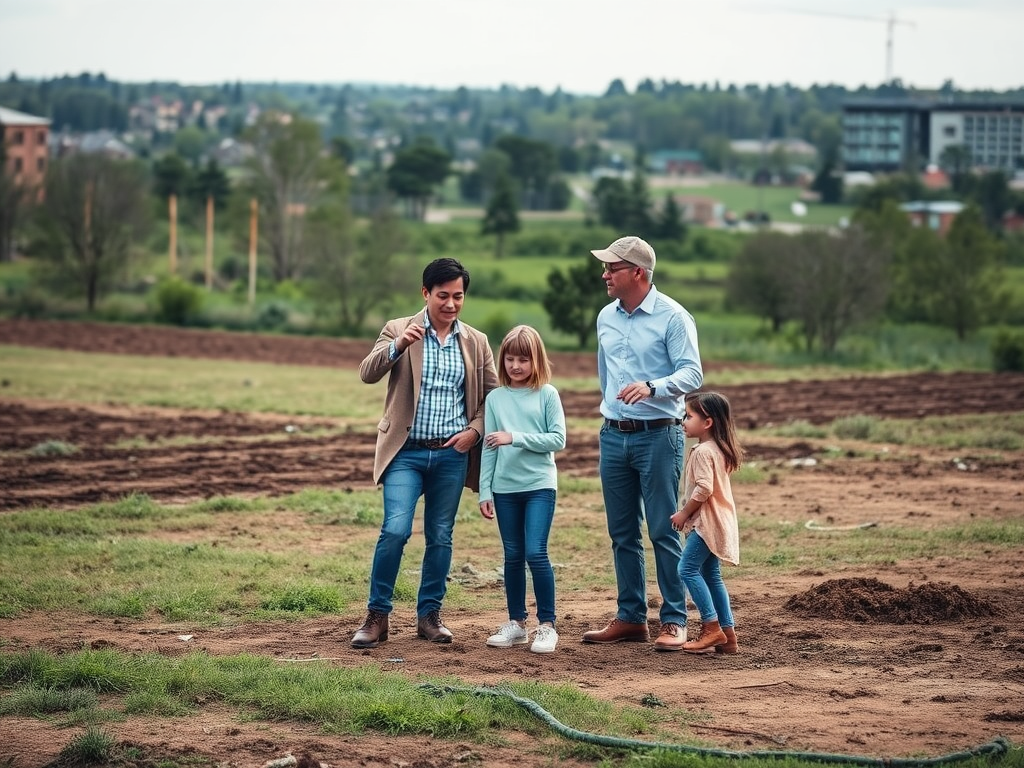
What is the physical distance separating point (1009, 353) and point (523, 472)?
1206 inches

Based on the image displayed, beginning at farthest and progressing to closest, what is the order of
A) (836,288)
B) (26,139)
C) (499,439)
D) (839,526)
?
(26,139) < (836,288) < (839,526) < (499,439)

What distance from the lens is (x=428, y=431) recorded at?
8.80 m

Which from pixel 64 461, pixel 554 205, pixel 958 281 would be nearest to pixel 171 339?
pixel 64 461

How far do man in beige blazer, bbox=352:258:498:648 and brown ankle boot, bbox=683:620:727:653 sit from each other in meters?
1.52

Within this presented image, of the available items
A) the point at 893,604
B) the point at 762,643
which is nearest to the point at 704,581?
the point at 762,643

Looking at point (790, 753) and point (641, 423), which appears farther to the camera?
point (641, 423)

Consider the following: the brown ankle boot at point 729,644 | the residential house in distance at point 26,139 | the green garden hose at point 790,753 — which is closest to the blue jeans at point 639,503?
the brown ankle boot at point 729,644

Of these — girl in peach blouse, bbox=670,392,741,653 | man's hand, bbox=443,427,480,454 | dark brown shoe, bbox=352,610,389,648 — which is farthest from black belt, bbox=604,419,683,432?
dark brown shoe, bbox=352,610,389,648

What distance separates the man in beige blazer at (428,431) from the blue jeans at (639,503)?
2.96 ft

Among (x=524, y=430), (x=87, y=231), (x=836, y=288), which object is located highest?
(x=87, y=231)

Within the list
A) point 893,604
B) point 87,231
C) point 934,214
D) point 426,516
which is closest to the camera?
point 426,516

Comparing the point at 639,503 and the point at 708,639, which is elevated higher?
the point at 639,503

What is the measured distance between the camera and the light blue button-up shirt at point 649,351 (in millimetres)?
8570

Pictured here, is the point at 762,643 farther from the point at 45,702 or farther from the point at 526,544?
the point at 45,702
